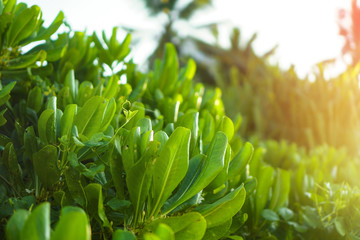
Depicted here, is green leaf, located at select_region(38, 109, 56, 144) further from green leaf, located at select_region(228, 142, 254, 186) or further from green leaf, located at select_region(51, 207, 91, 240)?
green leaf, located at select_region(228, 142, 254, 186)

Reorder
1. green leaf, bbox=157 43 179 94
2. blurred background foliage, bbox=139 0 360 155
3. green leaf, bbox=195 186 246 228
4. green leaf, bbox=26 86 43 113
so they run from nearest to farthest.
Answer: green leaf, bbox=195 186 246 228 < green leaf, bbox=26 86 43 113 < green leaf, bbox=157 43 179 94 < blurred background foliage, bbox=139 0 360 155

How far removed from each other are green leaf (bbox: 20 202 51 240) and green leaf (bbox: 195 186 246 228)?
49cm

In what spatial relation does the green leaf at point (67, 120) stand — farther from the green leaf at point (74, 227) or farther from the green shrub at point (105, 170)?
the green leaf at point (74, 227)

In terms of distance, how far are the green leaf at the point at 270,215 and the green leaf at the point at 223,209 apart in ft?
1.80

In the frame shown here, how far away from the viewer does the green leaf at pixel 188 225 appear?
0.96 metres

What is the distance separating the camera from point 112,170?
105 centimetres

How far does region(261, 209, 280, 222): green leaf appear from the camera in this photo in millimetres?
1566

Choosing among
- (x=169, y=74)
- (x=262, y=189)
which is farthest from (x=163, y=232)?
(x=169, y=74)

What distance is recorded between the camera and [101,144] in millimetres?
1039

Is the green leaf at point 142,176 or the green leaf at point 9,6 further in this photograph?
the green leaf at point 9,6

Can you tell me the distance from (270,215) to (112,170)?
2.75 feet

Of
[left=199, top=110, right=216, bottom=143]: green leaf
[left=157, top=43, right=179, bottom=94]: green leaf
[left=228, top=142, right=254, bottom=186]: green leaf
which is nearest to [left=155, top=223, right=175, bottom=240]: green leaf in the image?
[left=228, top=142, right=254, bottom=186]: green leaf

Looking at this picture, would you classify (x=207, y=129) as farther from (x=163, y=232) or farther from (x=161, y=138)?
(x=163, y=232)

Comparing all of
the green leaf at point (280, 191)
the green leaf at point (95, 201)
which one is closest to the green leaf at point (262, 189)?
the green leaf at point (280, 191)
